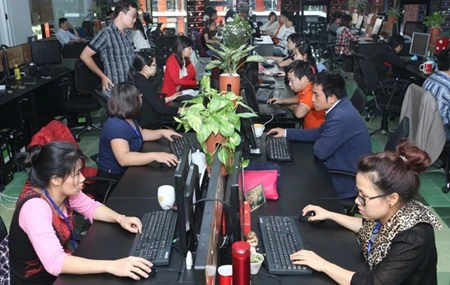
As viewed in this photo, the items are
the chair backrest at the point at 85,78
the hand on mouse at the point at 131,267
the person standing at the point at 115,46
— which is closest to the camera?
the hand on mouse at the point at 131,267

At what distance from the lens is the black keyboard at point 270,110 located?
379 centimetres

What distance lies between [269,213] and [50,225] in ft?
2.96

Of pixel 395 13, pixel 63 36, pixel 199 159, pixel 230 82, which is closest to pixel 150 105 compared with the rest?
pixel 230 82

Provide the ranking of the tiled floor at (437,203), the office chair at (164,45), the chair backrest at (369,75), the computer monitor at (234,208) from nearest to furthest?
the computer monitor at (234,208), the tiled floor at (437,203), the chair backrest at (369,75), the office chair at (164,45)

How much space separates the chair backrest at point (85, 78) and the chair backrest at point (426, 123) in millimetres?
3221

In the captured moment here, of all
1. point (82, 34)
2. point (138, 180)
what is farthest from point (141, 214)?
point (82, 34)

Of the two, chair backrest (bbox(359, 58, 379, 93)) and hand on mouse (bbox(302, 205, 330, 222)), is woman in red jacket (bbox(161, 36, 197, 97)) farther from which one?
hand on mouse (bbox(302, 205, 330, 222))

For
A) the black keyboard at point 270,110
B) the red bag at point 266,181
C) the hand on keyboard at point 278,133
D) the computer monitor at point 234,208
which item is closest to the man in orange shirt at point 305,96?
the black keyboard at point 270,110

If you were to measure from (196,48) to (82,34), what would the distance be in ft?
7.62

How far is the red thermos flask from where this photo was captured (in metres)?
1.31

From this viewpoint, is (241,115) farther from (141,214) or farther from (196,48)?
(196,48)

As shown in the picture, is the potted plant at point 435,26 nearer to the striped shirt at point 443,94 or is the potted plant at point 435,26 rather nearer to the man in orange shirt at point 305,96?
the striped shirt at point 443,94

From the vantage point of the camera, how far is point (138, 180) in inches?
100.0

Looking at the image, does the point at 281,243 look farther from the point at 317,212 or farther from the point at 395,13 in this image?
the point at 395,13
